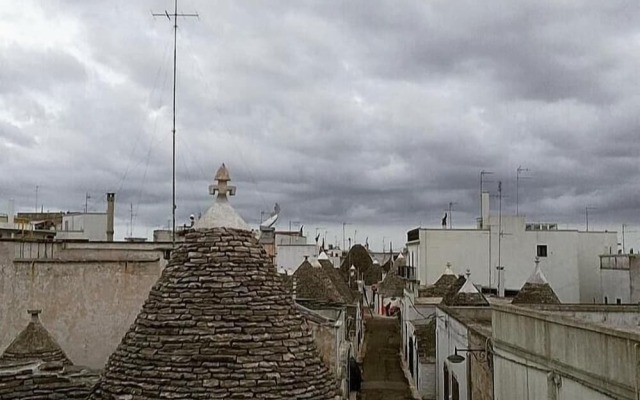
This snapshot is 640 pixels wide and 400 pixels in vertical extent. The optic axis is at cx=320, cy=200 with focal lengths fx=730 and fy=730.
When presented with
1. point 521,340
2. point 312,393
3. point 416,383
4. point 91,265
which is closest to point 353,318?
point 416,383

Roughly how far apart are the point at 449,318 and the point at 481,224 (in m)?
24.5

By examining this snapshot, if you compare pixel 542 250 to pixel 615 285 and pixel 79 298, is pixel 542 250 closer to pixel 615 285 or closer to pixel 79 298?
pixel 615 285

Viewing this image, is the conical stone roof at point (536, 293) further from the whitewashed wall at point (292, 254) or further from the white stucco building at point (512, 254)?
the whitewashed wall at point (292, 254)

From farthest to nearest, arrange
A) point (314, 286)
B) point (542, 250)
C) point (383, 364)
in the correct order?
point (542, 250)
point (383, 364)
point (314, 286)

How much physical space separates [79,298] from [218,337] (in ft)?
38.7

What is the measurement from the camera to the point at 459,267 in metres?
46.9

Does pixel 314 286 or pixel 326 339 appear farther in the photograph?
pixel 314 286

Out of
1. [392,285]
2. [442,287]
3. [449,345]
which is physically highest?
[442,287]

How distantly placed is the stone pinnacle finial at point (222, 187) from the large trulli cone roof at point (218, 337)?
696 millimetres

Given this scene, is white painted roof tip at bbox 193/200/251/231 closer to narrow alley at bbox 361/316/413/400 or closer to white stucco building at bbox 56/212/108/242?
narrow alley at bbox 361/316/413/400

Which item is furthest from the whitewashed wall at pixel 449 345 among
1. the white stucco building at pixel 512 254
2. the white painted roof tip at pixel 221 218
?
the white stucco building at pixel 512 254

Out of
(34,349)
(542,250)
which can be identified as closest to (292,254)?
(542,250)

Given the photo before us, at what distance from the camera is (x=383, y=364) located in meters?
43.0

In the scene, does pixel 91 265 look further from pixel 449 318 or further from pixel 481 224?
pixel 481 224
